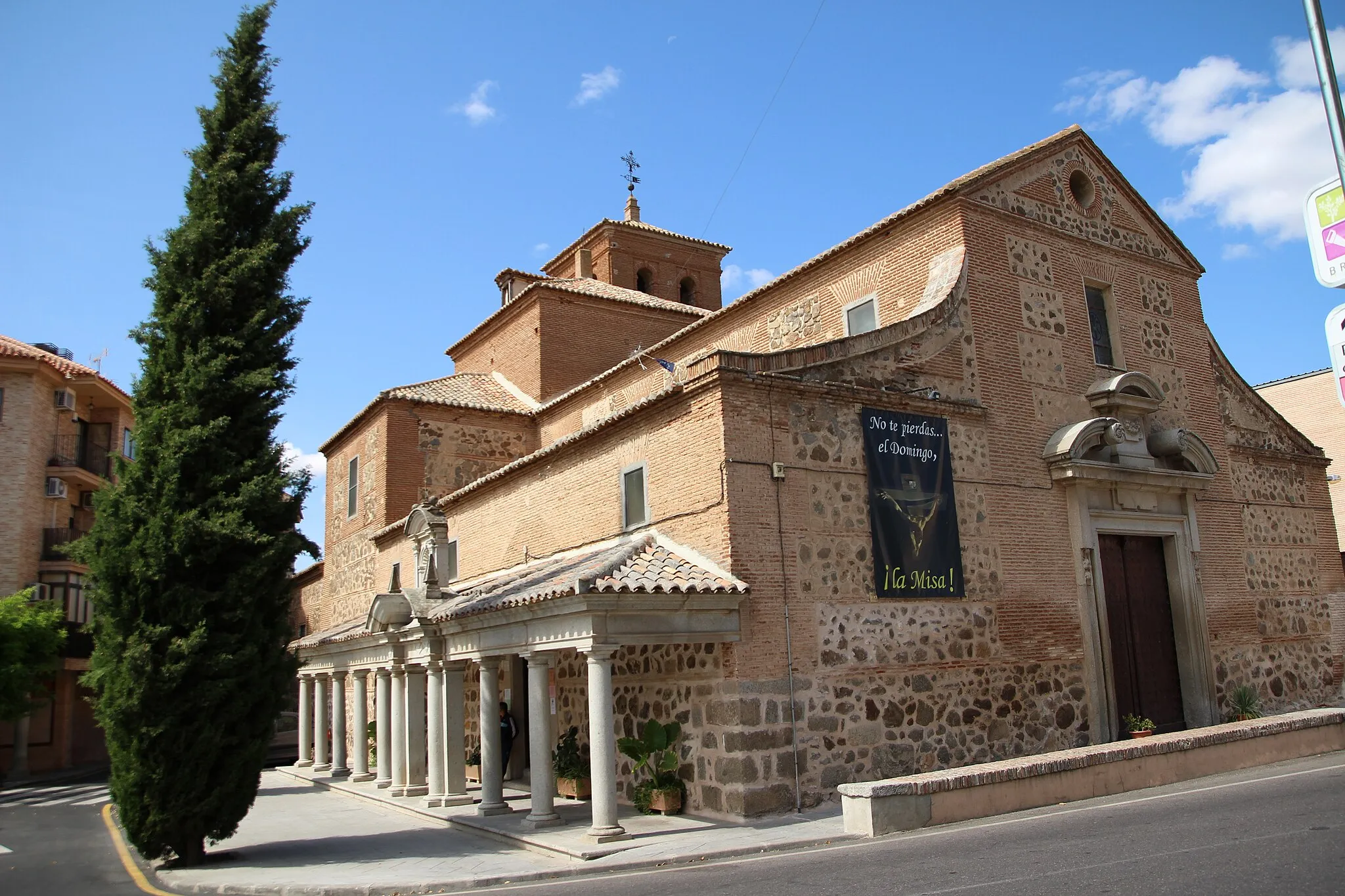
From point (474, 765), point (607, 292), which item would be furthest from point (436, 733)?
point (607, 292)

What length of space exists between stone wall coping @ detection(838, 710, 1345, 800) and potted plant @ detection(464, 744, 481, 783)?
811cm

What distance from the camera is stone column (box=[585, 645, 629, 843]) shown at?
10.3m

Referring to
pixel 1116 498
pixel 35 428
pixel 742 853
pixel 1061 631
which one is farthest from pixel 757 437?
pixel 35 428

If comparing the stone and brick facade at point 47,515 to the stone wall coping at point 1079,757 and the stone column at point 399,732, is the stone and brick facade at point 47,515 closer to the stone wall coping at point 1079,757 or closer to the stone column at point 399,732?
the stone column at point 399,732

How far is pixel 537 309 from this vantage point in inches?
984

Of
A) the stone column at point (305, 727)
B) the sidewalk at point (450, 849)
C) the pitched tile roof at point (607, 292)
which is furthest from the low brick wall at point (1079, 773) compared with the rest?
the pitched tile roof at point (607, 292)

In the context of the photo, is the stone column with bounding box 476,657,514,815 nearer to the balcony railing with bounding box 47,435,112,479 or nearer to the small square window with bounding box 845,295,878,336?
the small square window with bounding box 845,295,878,336

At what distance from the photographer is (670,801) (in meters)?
11.7

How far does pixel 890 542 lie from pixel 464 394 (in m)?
14.4

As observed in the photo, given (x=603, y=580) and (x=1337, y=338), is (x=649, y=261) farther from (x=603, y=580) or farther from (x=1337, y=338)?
(x=1337, y=338)

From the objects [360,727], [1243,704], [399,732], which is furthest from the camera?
[360,727]

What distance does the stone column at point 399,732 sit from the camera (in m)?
15.4

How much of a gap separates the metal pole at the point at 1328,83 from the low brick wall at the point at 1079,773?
21.6 ft

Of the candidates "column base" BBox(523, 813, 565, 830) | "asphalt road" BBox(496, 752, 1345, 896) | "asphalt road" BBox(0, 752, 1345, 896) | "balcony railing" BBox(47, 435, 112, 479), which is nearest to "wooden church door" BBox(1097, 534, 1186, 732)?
"asphalt road" BBox(0, 752, 1345, 896)
